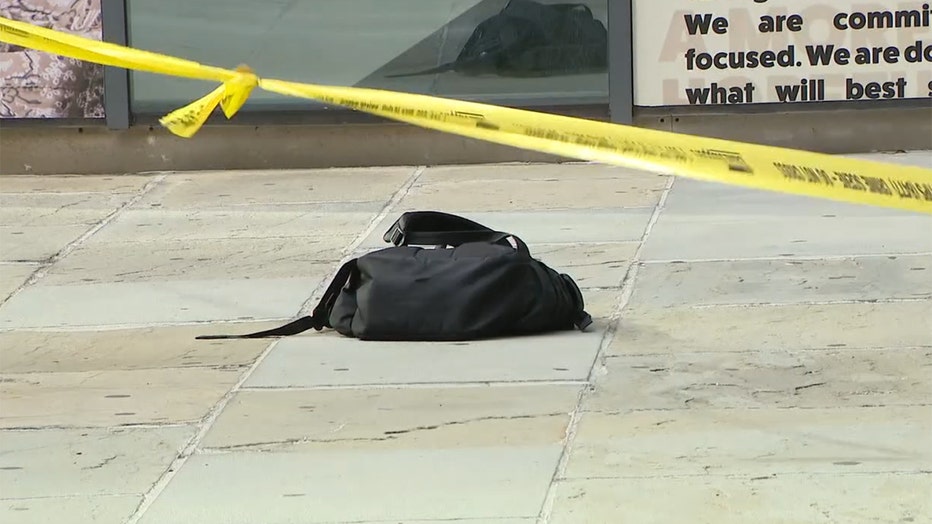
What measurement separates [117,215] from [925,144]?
16.5 feet

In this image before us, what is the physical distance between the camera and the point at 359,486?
4.88 meters

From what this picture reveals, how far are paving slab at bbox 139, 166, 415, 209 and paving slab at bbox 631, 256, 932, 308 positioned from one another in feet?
8.55

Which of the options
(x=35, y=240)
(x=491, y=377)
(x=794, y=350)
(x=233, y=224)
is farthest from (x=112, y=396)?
(x=233, y=224)

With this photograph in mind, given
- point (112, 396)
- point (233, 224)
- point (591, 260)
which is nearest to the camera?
point (112, 396)

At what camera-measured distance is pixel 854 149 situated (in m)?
10.6

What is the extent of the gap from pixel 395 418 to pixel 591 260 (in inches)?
104

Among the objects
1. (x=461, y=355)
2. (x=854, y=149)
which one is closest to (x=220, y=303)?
(x=461, y=355)

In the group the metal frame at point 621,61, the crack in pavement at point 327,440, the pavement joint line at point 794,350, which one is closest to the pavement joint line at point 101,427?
the crack in pavement at point 327,440

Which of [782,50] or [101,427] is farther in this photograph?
[782,50]

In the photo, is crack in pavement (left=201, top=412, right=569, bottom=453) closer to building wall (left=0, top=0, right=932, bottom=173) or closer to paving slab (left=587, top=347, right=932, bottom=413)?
paving slab (left=587, top=347, right=932, bottom=413)

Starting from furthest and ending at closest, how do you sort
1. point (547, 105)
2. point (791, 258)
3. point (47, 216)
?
point (547, 105)
point (47, 216)
point (791, 258)

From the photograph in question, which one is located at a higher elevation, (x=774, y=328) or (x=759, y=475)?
(x=759, y=475)

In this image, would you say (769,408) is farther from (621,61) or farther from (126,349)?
(621,61)

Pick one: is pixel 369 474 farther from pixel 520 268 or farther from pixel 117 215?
pixel 117 215
